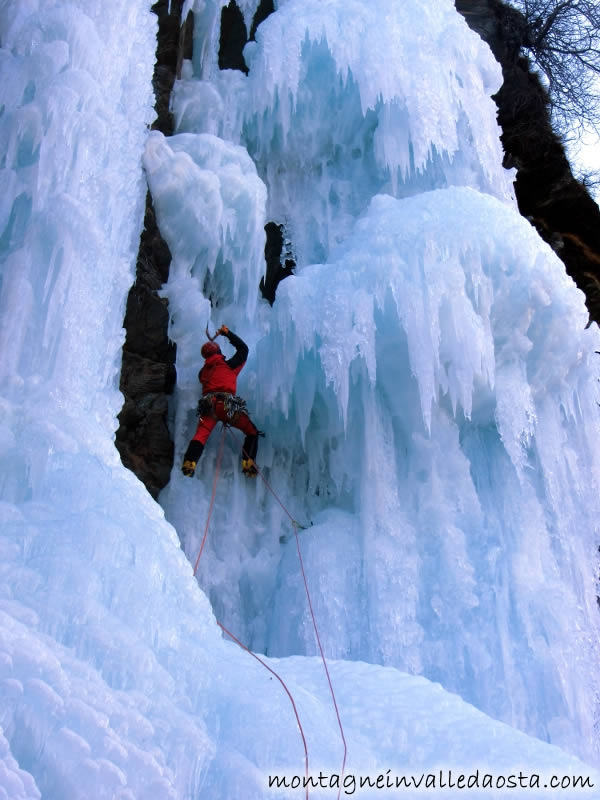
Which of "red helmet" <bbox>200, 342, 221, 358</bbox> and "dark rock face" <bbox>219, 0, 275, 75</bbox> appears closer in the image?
"red helmet" <bbox>200, 342, 221, 358</bbox>

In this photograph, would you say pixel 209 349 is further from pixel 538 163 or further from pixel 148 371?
pixel 538 163

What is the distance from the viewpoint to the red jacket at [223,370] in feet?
17.7

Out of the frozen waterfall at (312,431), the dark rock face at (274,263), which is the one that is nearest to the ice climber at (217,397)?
the frozen waterfall at (312,431)

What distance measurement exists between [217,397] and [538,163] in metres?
6.03

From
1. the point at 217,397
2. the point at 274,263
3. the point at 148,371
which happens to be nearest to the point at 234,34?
the point at 274,263

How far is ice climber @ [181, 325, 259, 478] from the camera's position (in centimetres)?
536

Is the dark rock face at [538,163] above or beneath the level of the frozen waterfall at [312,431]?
above

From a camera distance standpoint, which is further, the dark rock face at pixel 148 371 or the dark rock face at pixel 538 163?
the dark rock face at pixel 538 163

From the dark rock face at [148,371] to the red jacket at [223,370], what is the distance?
34cm

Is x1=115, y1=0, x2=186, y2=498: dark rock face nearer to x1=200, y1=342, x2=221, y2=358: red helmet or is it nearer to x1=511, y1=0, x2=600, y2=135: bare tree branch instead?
x1=200, y1=342, x2=221, y2=358: red helmet

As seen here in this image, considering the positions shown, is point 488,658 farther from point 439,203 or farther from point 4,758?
point 4,758

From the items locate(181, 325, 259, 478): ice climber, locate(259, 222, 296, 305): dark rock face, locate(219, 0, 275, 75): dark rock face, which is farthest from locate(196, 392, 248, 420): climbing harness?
locate(219, 0, 275, 75): dark rock face

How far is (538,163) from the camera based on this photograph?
935 cm

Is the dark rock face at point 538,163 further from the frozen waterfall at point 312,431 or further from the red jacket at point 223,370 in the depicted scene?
the red jacket at point 223,370
